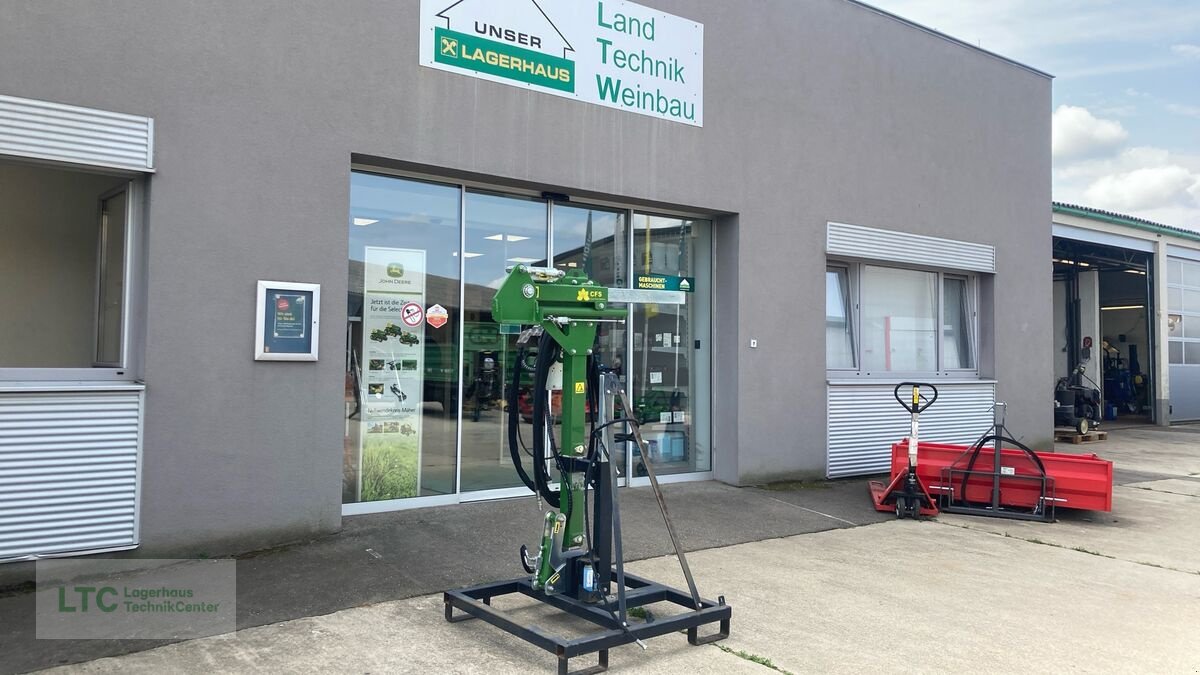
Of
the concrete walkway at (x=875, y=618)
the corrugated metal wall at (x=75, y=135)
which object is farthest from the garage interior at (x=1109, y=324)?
the corrugated metal wall at (x=75, y=135)

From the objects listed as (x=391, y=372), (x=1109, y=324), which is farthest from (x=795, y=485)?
(x=1109, y=324)

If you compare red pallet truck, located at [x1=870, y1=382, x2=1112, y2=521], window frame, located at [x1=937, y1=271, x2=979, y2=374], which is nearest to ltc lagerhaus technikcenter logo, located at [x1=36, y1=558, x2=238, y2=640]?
red pallet truck, located at [x1=870, y1=382, x2=1112, y2=521]

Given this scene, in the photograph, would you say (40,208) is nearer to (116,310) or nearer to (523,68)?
(116,310)

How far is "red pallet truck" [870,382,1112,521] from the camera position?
792 centimetres

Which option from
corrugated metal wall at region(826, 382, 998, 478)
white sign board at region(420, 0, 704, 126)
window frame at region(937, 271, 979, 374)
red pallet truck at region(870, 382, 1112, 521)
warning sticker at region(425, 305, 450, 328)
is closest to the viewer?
white sign board at region(420, 0, 704, 126)

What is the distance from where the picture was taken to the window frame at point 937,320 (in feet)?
33.5

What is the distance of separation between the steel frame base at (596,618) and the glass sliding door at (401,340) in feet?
8.15

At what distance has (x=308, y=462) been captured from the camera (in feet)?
20.5

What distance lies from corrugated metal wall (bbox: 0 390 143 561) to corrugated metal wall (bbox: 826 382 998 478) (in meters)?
7.22

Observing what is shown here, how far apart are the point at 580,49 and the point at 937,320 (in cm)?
652

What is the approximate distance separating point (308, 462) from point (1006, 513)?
21.7 feet

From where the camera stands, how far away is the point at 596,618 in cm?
423

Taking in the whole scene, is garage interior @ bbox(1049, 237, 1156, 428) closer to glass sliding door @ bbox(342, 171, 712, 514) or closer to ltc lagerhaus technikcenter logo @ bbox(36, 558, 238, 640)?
glass sliding door @ bbox(342, 171, 712, 514)

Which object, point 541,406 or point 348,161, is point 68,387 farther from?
point 541,406
